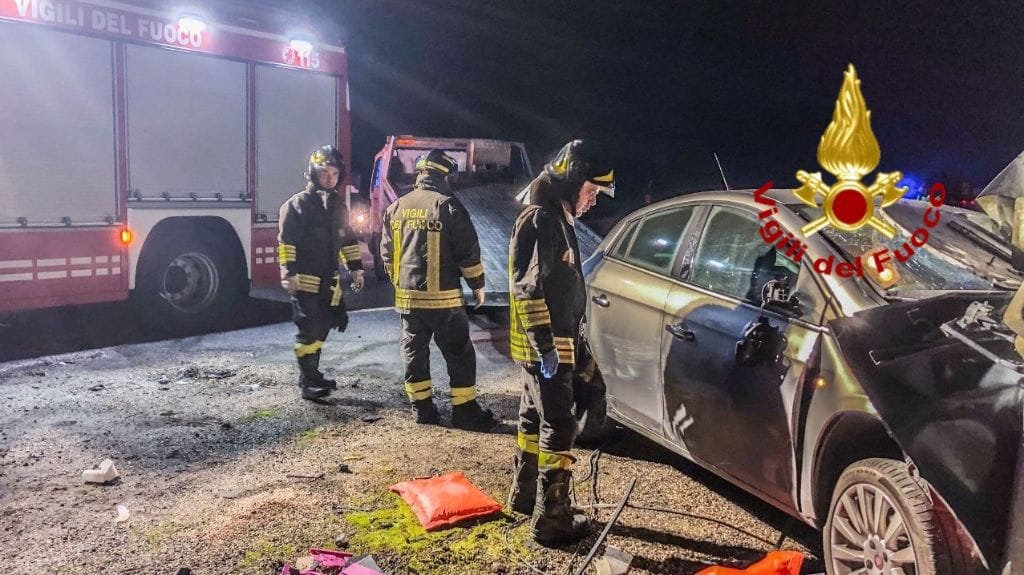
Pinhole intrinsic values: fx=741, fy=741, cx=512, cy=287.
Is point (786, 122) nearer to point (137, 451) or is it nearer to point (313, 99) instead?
point (313, 99)

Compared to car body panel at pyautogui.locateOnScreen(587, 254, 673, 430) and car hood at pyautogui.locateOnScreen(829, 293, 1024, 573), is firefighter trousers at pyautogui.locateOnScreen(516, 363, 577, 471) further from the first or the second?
car hood at pyautogui.locateOnScreen(829, 293, 1024, 573)

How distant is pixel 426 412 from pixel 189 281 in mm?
4358

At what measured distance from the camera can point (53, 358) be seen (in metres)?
6.52

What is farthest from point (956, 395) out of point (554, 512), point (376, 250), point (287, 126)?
point (376, 250)

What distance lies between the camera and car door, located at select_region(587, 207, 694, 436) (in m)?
3.78

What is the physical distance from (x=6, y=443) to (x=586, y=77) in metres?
31.0

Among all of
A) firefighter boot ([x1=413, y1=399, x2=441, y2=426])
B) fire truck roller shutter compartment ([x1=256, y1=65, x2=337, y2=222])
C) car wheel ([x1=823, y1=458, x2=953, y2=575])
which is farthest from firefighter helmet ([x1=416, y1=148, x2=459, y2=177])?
fire truck roller shutter compartment ([x1=256, y1=65, x2=337, y2=222])

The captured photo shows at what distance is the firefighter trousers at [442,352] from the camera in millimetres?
4945

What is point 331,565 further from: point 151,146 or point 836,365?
point 151,146

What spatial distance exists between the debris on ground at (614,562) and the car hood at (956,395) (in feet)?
4.22

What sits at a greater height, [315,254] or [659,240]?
[659,240]

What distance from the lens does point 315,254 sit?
549 centimetres

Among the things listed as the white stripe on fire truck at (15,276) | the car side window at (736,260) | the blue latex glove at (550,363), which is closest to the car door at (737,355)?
the car side window at (736,260)

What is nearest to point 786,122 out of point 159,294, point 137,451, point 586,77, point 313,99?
point 586,77
